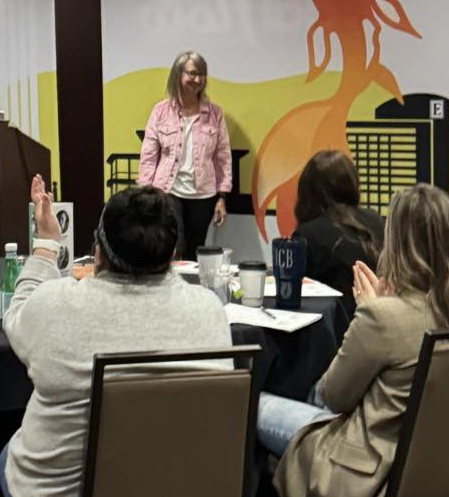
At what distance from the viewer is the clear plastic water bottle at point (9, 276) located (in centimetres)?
220

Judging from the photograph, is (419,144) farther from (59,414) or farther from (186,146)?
(59,414)

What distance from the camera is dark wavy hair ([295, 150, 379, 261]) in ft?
9.59

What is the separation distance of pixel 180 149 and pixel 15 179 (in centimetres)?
125

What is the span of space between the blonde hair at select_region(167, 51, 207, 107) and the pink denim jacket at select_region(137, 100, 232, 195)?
51mm

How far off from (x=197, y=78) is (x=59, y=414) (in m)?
3.36

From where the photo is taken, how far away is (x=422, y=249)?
181cm

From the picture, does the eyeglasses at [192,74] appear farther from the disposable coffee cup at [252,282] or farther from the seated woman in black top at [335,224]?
the disposable coffee cup at [252,282]

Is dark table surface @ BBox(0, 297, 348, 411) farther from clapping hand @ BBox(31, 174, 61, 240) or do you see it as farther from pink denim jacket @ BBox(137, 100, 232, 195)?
pink denim jacket @ BBox(137, 100, 232, 195)

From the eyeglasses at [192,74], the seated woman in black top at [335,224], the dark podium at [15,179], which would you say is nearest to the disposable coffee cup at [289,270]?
the seated woman in black top at [335,224]

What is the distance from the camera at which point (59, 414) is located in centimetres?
160

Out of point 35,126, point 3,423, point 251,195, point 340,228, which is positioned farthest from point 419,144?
point 3,423

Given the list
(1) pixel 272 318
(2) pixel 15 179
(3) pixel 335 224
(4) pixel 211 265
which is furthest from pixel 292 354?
(2) pixel 15 179

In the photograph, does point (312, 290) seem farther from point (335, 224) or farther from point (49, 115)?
point (49, 115)

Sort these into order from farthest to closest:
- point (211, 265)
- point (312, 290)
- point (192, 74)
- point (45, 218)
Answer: point (192, 74) → point (312, 290) → point (211, 265) → point (45, 218)
